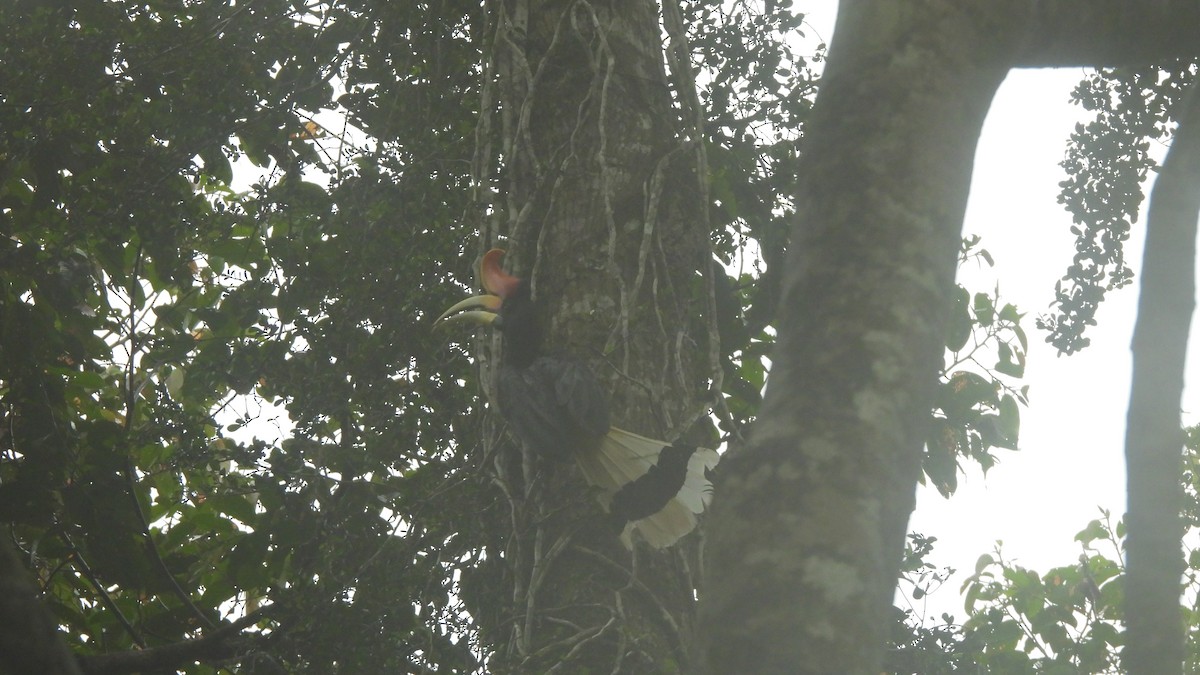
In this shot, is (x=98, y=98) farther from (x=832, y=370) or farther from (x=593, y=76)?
(x=832, y=370)

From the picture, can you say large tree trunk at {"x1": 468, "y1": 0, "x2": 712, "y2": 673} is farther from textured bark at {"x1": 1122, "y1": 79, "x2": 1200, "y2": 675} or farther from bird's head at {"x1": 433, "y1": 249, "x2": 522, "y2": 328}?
textured bark at {"x1": 1122, "y1": 79, "x2": 1200, "y2": 675}

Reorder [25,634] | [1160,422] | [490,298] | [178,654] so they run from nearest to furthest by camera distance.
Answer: [1160,422], [25,634], [178,654], [490,298]

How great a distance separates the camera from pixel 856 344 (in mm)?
1269

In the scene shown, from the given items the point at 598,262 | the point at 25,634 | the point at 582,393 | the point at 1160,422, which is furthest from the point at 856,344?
the point at 598,262

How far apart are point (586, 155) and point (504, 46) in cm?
36

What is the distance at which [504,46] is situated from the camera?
2.95 meters

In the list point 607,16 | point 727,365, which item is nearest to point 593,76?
point 607,16

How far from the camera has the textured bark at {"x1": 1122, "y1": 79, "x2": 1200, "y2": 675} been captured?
0.92 meters

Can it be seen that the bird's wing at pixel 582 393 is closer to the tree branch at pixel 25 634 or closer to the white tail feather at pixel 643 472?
the white tail feather at pixel 643 472

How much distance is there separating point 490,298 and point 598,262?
10.4 inches

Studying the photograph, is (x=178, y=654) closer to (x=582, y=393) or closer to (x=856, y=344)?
(x=582, y=393)

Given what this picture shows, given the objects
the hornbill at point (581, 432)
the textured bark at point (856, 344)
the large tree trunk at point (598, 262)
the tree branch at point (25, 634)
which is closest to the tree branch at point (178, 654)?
the large tree trunk at point (598, 262)

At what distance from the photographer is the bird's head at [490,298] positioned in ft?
8.98

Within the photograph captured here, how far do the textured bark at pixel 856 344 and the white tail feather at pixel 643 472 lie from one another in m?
1.25
